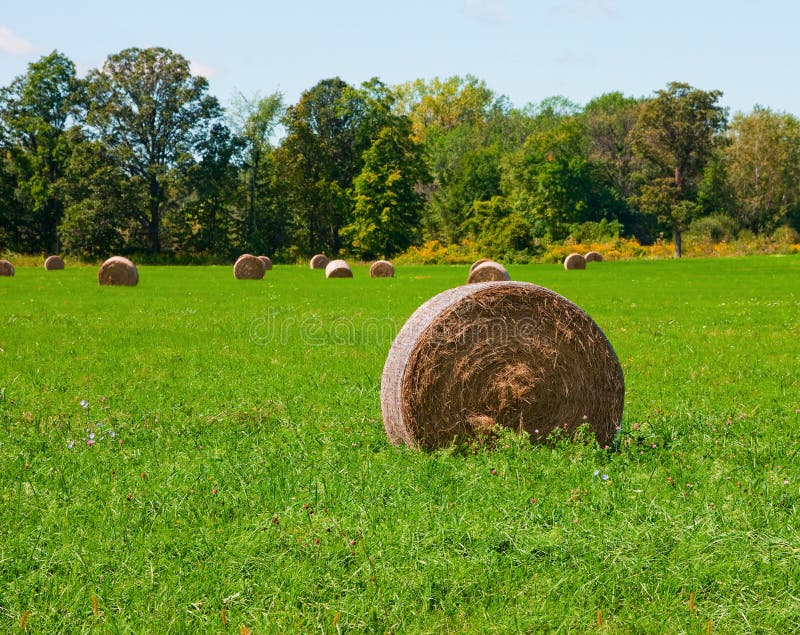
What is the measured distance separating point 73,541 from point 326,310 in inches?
660

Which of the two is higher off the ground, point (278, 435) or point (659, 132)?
point (659, 132)

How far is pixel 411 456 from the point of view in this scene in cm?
730

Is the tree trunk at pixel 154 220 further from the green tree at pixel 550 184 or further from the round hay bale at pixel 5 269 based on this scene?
the green tree at pixel 550 184

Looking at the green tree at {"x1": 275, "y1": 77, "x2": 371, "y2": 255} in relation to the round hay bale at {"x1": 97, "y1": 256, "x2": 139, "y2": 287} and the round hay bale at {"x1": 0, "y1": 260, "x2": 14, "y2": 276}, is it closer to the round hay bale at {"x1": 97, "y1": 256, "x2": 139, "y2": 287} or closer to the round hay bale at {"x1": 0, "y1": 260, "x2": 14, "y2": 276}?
the round hay bale at {"x1": 0, "y1": 260, "x2": 14, "y2": 276}

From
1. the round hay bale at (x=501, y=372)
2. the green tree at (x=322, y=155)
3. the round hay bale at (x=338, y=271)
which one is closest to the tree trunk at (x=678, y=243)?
the green tree at (x=322, y=155)

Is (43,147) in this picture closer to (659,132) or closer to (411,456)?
(659,132)

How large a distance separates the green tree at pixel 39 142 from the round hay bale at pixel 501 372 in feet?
216

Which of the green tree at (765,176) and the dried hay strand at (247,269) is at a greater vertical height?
the green tree at (765,176)

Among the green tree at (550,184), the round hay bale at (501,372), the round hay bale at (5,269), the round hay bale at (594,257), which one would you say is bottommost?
the round hay bale at (501,372)

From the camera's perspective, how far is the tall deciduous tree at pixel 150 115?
217ft

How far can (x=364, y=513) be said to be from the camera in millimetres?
5621

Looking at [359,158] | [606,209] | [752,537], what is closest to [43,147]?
[359,158]

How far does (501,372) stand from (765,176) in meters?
91.1

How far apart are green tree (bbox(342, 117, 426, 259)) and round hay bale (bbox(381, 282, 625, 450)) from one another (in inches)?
2519
